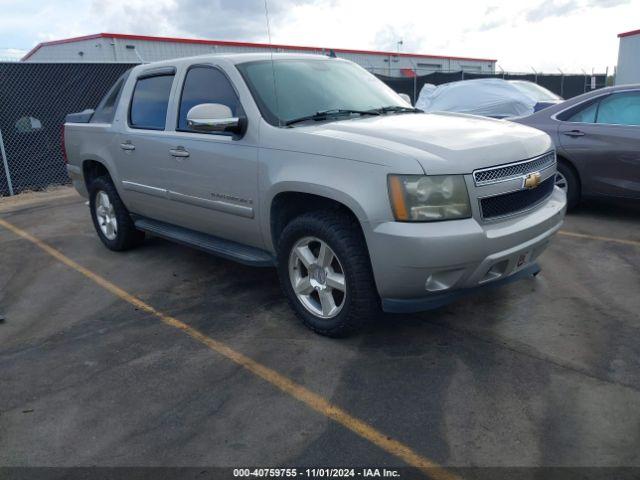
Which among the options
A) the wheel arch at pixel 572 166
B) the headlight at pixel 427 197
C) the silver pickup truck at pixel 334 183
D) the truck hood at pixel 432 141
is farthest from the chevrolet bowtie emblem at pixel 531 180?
the wheel arch at pixel 572 166

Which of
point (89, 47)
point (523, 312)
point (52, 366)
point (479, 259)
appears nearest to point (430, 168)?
point (479, 259)

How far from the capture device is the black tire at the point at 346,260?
3.46 metres

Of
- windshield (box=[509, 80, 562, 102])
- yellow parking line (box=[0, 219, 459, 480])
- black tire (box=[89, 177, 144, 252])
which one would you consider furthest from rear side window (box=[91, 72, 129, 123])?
windshield (box=[509, 80, 562, 102])

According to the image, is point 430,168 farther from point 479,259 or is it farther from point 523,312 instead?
→ point 523,312

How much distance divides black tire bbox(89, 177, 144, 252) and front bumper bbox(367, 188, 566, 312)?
3.47 metres

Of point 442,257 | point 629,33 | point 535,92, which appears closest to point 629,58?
point 629,33

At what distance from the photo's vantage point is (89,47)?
20.1 m

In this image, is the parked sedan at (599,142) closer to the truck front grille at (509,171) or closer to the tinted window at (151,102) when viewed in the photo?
the truck front grille at (509,171)

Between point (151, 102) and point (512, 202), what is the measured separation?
336 cm

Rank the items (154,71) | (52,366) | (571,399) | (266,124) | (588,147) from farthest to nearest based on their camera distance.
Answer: (588,147), (154,71), (266,124), (52,366), (571,399)

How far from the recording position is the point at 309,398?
3.15m

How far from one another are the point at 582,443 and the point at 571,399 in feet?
1.23

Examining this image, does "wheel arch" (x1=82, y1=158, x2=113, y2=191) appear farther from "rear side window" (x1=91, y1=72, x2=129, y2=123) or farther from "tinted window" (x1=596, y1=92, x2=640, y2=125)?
"tinted window" (x1=596, y1=92, x2=640, y2=125)

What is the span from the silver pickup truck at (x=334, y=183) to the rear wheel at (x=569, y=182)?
8.40 feet
